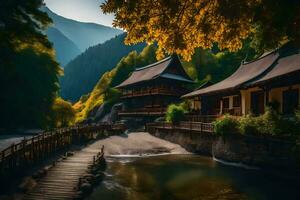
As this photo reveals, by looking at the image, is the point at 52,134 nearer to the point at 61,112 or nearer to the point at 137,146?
the point at 137,146

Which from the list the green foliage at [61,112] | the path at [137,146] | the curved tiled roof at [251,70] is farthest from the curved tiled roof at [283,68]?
the green foliage at [61,112]

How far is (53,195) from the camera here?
1496 centimetres

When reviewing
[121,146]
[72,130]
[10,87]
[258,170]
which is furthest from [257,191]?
[10,87]

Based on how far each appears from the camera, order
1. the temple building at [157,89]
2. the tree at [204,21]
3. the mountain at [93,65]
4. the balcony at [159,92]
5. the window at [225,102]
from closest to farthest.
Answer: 1. the tree at [204,21]
2. the window at [225,102]
3. the balcony at [159,92]
4. the temple building at [157,89]
5. the mountain at [93,65]

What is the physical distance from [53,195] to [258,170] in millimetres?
14027

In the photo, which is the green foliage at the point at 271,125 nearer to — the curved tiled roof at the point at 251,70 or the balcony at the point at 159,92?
the curved tiled roof at the point at 251,70

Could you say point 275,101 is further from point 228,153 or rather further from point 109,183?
point 109,183

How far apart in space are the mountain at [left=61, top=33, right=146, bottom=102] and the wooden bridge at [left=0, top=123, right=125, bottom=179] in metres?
94.7

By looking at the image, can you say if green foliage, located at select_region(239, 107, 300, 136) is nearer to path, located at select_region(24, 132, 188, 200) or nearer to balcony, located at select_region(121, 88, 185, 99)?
path, located at select_region(24, 132, 188, 200)

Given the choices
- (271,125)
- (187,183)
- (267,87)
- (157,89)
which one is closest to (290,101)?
(267,87)

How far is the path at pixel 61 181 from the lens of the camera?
589 inches

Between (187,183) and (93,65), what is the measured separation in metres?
127

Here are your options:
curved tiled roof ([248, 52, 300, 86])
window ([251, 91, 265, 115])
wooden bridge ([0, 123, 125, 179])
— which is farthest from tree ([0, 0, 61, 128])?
curved tiled roof ([248, 52, 300, 86])

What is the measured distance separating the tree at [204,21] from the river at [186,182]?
760 cm
